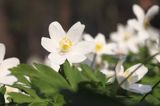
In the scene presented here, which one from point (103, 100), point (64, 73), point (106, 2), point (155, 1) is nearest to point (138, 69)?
point (64, 73)

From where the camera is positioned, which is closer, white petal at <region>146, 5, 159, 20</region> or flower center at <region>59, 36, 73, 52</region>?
flower center at <region>59, 36, 73, 52</region>

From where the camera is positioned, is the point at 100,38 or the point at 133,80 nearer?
the point at 133,80

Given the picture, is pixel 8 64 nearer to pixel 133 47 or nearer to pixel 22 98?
pixel 22 98

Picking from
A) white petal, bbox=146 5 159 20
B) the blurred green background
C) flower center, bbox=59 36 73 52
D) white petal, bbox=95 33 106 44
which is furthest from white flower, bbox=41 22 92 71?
the blurred green background

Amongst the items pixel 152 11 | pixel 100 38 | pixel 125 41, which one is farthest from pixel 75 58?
pixel 125 41

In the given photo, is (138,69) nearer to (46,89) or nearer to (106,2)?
(46,89)

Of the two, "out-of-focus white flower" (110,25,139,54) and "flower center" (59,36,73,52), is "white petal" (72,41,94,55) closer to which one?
"flower center" (59,36,73,52)
